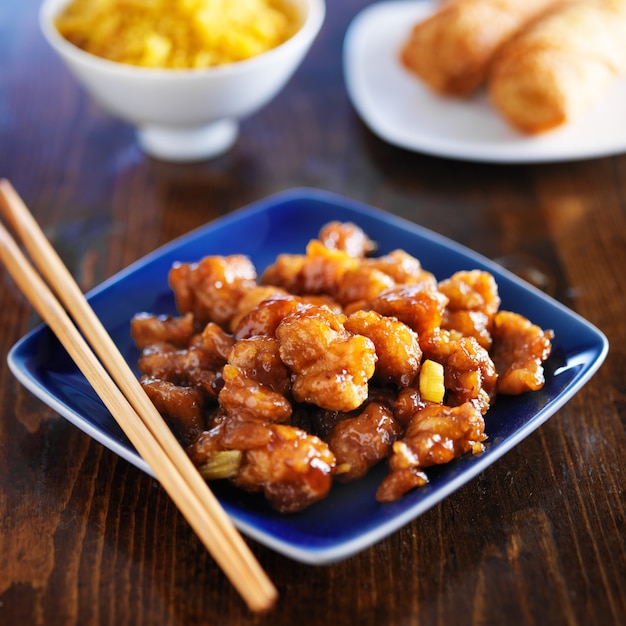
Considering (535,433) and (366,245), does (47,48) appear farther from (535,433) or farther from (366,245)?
(535,433)

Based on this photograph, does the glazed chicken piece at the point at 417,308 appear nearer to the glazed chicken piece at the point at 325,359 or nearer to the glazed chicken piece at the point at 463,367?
the glazed chicken piece at the point at 463,367

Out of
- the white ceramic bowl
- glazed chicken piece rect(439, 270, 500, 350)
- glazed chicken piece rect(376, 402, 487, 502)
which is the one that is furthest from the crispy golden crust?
glazed chicken piece rect(376, 402, 487, 502)

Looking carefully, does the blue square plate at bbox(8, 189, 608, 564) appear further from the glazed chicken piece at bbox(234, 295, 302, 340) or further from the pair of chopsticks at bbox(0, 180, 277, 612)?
the glazed chicken piece at bbox(234, 295, 302, 340)

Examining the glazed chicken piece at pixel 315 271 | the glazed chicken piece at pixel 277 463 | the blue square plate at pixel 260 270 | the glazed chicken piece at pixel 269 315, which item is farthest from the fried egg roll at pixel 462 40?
the glazed chicken piece at pixel 277 463

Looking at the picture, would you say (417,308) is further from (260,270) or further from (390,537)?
(260,270)

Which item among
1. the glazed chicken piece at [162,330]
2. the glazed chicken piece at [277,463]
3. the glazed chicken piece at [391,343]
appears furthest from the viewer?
the glazed chicken piece at [162,330]

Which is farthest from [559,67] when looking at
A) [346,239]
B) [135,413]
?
[135,413]
